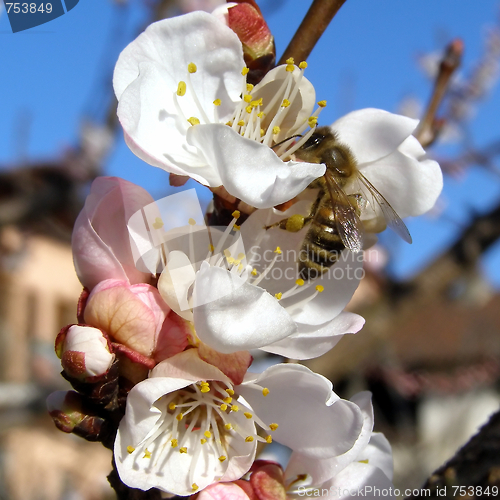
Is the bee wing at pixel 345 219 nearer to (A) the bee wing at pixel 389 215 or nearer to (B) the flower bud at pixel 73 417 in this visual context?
(A) the bee wing at pixel 389 215

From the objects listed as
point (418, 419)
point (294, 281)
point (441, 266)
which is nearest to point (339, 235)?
point (294, 281)

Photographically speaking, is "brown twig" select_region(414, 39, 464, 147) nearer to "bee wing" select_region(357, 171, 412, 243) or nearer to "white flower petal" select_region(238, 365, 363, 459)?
"bee wing" select_region(357, 171, 412, 243)

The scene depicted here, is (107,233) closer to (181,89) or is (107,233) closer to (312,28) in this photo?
(181,89)

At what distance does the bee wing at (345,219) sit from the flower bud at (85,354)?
1.67 ft

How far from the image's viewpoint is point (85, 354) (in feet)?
2.77

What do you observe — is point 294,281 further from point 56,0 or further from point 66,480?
point 66,480

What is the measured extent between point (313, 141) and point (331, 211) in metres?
0.16

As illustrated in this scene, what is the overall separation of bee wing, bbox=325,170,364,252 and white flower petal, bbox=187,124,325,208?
27 cm

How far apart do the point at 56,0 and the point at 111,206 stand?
83 cm

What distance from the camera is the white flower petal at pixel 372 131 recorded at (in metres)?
1.06

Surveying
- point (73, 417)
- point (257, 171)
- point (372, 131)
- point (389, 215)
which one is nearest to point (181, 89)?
point (257, 171)

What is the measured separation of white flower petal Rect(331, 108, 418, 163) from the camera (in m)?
1.06

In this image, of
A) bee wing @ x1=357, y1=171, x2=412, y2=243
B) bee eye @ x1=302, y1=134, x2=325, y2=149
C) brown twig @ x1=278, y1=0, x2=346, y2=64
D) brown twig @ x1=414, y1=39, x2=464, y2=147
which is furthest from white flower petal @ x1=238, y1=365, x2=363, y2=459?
brown twig @ x1=414, y1=39, x2=464, y2=147

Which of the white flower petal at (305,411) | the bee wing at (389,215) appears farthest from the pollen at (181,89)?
the white flower petal at (305,411)
